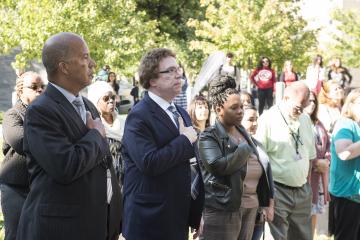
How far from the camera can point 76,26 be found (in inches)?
717

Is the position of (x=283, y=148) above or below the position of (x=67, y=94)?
below

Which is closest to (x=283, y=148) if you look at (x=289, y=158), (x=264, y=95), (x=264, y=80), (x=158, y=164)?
(x=289, y=158)

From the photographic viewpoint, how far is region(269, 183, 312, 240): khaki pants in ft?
20.6

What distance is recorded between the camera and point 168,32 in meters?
32.6

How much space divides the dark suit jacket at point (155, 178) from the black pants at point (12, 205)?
3.82 ft

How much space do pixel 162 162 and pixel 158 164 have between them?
1.2 inches

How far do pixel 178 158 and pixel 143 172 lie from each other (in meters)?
0.26

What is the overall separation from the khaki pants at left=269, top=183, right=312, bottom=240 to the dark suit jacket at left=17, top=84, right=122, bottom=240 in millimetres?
2912

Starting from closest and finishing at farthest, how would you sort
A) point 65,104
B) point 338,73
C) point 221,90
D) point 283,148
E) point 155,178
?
point 65,104 → point 155,178 → point 221,90 → point 283,148 → point 338,73

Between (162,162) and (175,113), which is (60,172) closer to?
(162,162)

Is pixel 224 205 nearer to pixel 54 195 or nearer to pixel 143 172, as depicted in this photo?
pixel 143 172

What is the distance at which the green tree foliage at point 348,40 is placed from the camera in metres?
33.3

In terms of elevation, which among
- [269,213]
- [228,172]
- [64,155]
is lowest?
[269,213]

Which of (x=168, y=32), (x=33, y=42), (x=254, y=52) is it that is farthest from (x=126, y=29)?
(x=168, y=32)
